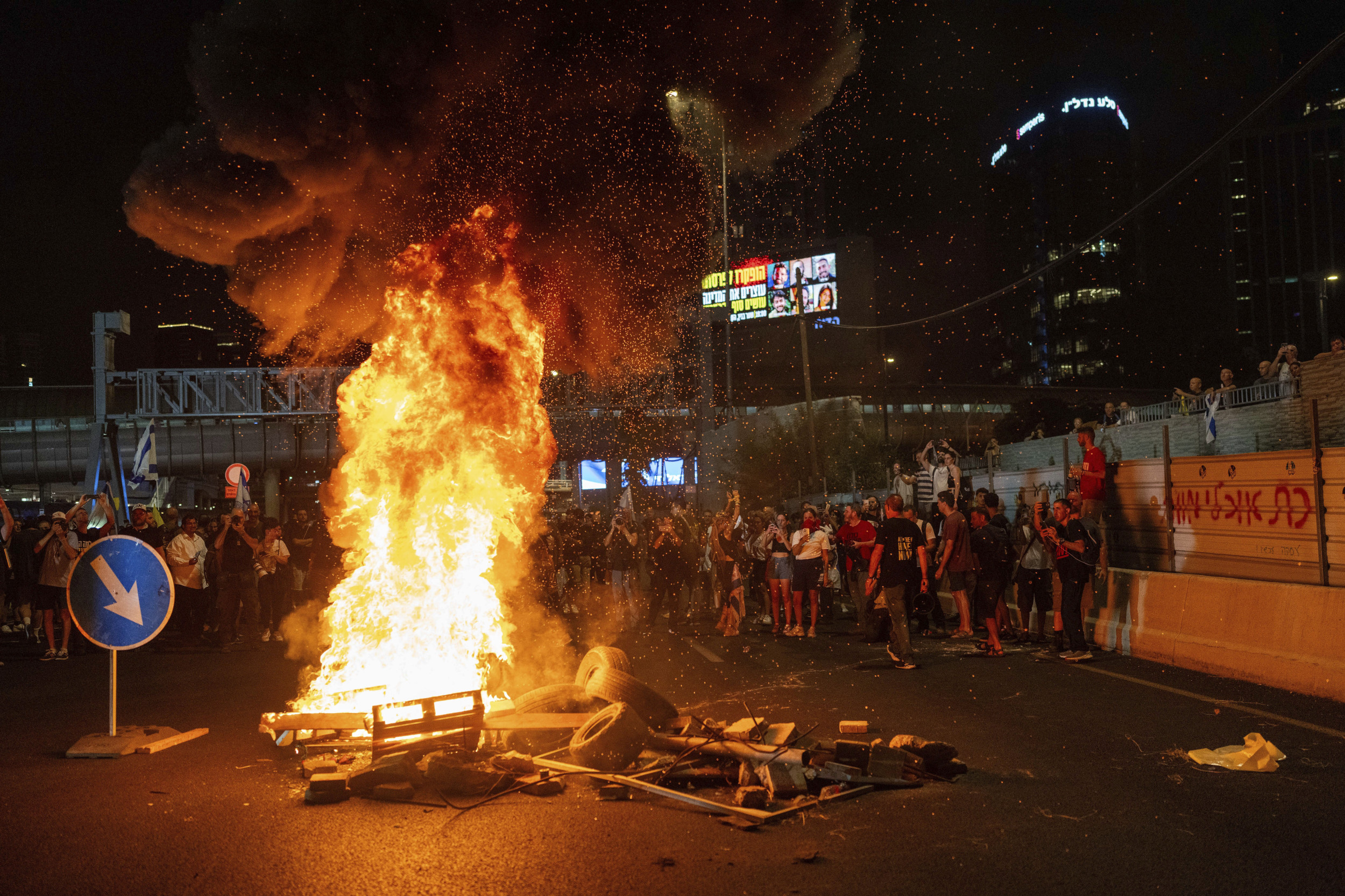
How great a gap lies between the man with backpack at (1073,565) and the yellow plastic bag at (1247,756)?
4073 mm

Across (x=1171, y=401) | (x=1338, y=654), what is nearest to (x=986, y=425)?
(x=1171, y=401)

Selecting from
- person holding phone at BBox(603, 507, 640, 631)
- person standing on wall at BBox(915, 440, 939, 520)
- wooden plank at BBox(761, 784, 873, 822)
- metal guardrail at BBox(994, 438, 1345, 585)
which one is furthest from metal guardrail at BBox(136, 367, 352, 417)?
wooden plank at BBox(761, 784, 873, 822)

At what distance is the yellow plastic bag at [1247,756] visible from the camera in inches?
217

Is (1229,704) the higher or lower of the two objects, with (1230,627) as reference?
lower

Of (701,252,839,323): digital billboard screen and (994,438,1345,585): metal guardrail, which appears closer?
(994,438,1345,585): metal guardrail

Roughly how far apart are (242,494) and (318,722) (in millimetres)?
12796

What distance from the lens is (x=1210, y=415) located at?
20.7 meters

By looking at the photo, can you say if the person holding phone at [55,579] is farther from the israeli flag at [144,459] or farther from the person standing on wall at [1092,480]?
the person standing on wall at [1092,480]

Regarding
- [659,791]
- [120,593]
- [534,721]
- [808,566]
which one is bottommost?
[659,791]

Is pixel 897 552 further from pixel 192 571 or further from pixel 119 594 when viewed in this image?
pixel 192 571

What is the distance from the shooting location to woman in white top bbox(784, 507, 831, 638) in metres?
13.1

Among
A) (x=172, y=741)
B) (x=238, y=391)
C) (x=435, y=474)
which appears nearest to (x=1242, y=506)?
(x=435, y=474)

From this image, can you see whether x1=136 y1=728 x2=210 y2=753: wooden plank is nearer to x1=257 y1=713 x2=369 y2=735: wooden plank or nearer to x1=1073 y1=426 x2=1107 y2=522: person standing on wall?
x1=257 y1=713 x2=369 y2=735: wooden plank

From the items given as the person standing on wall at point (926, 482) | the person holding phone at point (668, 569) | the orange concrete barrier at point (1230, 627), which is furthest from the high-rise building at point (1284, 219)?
the orange concrete barrier at point (1230, 627)
